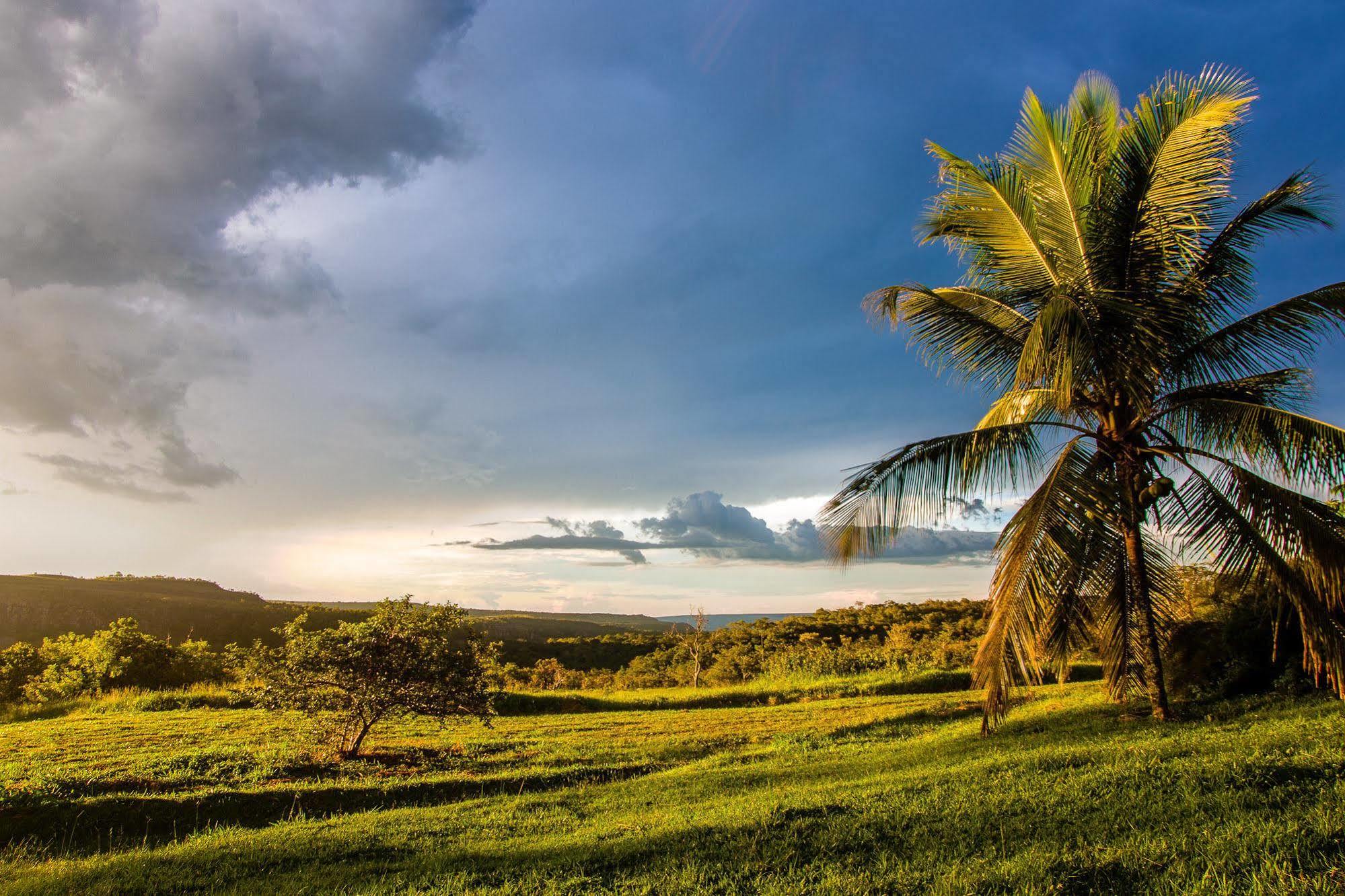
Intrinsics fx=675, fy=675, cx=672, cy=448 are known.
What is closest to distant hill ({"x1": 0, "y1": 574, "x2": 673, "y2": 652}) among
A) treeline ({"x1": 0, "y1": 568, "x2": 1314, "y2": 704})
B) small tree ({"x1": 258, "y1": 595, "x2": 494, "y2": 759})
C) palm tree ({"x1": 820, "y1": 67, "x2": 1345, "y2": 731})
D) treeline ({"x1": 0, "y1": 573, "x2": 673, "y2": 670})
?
treeline ({"x1": 0, "y1": 573, "x2": 673, "y2": 670})

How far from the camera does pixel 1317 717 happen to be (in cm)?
821

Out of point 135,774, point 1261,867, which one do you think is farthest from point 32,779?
point 1261,867

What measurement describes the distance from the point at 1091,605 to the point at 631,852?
8008 millimetres

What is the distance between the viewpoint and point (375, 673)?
11.5m

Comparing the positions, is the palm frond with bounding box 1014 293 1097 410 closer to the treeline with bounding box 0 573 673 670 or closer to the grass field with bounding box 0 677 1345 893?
the grass field with bounding box 0 677 1345 893

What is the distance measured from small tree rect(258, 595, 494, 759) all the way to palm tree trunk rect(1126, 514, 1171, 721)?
1040 cm

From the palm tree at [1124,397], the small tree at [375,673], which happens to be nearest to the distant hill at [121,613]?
the small tree at [375,673]

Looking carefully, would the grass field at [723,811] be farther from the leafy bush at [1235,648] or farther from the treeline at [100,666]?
the treeline at [100,666]

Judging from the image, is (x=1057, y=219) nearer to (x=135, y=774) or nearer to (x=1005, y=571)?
(x=1005, y=571)

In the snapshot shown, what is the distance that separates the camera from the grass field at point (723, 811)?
4492mm

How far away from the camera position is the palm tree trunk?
29.6ft

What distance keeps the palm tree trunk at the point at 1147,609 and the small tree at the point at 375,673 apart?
10401 millimetres

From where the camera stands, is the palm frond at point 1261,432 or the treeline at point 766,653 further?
the treeline at point 766,653

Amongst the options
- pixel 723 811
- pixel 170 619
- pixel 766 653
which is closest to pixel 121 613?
pixel 170 619
